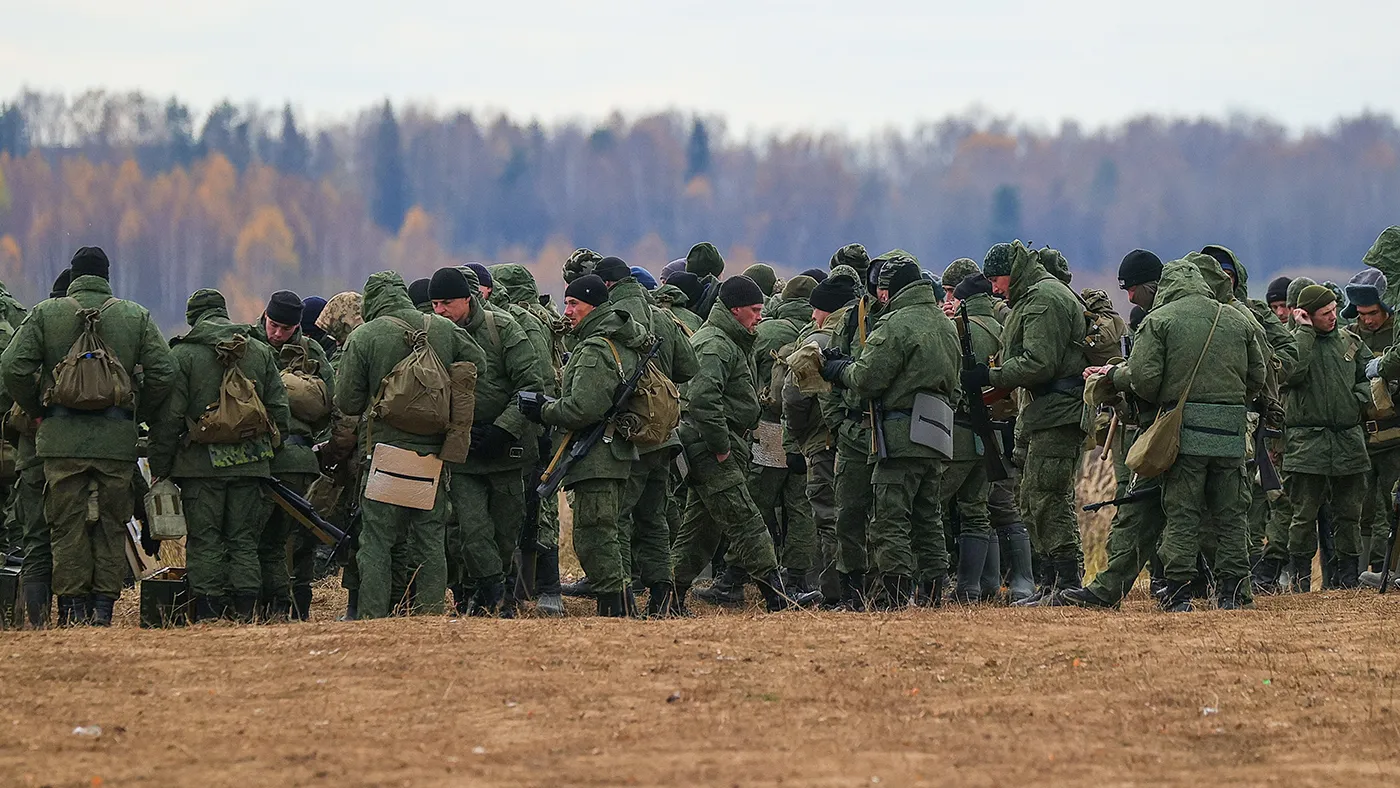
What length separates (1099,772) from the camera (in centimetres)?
633

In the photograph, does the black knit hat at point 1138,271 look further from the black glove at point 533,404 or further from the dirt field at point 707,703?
the black glove at point 533,404

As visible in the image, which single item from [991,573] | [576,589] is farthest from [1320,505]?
A: [576,589]

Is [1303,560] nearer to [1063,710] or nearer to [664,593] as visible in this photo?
[664,593]

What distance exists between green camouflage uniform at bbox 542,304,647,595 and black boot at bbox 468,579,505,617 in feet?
2.51

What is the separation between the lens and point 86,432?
10.0 meters

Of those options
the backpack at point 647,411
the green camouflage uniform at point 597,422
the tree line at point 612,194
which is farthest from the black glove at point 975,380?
the tree line at point 612,194

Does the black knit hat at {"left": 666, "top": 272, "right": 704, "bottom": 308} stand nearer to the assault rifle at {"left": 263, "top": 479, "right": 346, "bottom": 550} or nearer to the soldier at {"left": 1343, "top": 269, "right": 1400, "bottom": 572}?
the assault rifle at {"left": 263, "top": 479, "right": 346, "bottom": 550}

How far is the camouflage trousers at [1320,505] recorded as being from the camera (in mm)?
12547

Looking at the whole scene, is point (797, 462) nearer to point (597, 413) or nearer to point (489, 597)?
point (597, 413)

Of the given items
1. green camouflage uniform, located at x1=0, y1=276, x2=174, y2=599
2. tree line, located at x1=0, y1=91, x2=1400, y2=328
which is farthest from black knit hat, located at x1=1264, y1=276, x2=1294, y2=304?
tree line, located at x1=0, y1=91, x2=1400, y2=328

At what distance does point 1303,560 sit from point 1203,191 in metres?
51.7

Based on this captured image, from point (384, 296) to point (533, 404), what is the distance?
107 cm

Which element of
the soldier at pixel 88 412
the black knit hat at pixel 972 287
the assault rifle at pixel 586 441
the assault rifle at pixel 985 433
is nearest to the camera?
the soldier at pixel 88 412

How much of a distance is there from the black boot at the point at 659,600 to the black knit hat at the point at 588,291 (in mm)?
1924
